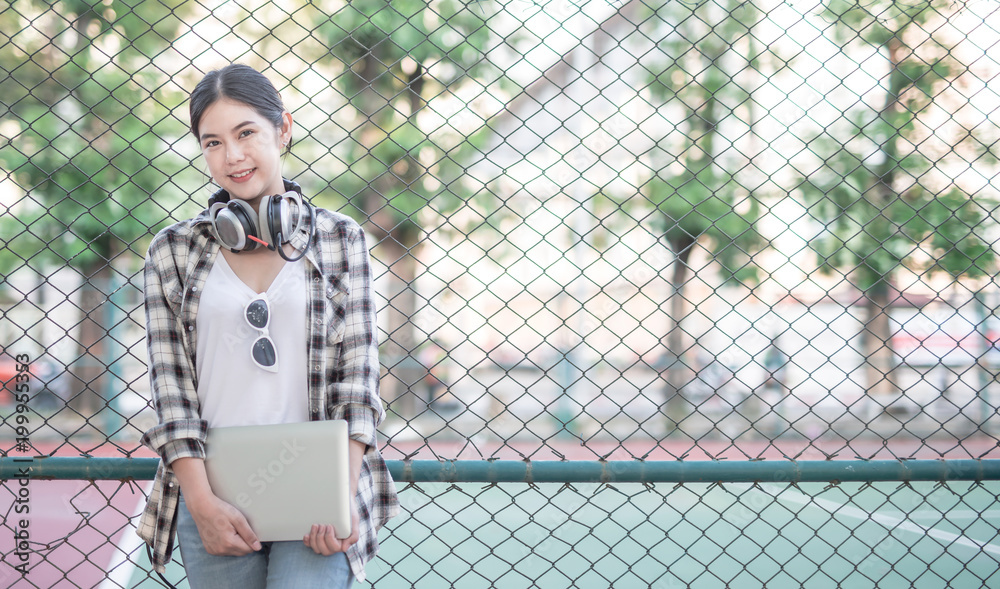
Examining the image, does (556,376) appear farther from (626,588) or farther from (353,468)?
(353,468)

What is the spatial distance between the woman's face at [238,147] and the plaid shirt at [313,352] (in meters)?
0.11

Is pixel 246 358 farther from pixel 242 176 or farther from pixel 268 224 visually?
pixel 242 176

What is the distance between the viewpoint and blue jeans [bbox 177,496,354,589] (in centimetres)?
134

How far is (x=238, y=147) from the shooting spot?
1.46 metres

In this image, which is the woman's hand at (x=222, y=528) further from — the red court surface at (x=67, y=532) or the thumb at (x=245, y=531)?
the red court surface at (x=67, y=532)

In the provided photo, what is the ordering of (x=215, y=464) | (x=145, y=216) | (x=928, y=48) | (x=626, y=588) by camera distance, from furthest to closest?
(x=145, y=216)
(x=928, y=48)
(x=626, y=588)
(x=215, y=464)

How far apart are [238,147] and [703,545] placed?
336cm

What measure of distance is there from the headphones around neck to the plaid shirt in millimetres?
44

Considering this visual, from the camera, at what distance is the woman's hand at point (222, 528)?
4.37 ft

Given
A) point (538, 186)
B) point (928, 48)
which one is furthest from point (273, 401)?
point (538, 186)

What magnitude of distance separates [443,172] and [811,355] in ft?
23.4

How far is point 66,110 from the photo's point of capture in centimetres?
863

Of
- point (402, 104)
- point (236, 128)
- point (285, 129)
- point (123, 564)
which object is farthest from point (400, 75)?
point (236, 128)

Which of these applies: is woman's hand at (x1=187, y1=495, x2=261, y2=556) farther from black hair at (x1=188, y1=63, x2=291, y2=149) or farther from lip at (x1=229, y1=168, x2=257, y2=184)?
black hair at (x1=188, y1=63, x2=291, y2=149)
